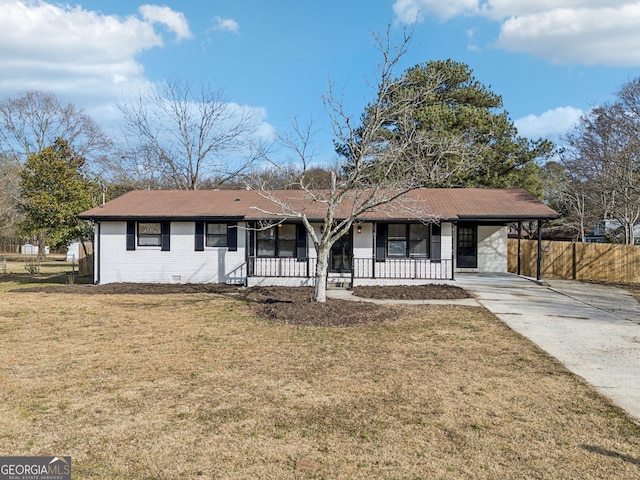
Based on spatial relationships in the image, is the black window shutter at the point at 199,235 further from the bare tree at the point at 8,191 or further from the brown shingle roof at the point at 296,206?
the bare tree at the point at 8,191

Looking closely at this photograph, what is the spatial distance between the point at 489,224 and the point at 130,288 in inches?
563

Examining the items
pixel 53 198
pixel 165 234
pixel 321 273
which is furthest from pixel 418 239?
pixel 53 198

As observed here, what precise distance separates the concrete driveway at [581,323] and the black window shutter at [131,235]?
460 inches

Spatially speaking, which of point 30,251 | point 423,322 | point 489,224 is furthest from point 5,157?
point 423,322

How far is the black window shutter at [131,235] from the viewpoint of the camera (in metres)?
17.1

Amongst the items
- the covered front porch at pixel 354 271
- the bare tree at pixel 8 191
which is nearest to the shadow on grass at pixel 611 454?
the covered front porch at pixel 354 271

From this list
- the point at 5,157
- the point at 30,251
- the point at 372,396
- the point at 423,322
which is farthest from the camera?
the point at 30,251

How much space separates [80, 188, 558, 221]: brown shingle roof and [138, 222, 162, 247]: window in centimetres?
51

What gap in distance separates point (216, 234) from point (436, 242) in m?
7.86

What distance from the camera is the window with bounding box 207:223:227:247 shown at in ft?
56.0

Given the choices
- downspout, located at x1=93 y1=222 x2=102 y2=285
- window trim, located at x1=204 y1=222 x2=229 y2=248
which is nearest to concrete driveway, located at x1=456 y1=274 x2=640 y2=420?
window trim, located at x1=204 y1=222 x2=229 y2=248

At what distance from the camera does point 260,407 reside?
502 centimetres

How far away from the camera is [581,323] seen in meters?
9.77

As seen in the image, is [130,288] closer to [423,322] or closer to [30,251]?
[423,322]
